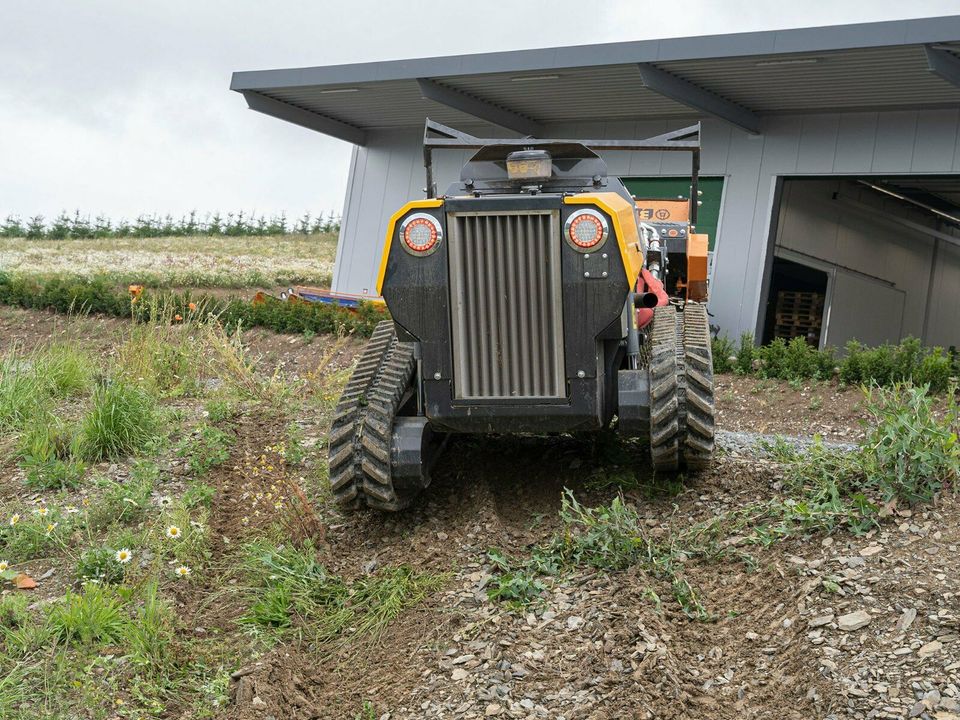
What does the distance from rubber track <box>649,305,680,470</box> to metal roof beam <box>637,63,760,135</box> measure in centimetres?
850

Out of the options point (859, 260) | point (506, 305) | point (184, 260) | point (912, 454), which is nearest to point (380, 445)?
point (506, 305)

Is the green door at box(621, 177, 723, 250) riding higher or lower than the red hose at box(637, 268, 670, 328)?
higher

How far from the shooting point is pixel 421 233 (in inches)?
249

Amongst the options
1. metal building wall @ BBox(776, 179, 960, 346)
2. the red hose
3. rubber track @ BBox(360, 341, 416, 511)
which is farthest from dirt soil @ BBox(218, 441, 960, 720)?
metal building wall @ BBox(776, 179, 960, 346)

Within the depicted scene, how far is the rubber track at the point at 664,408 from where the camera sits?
6.67 metres

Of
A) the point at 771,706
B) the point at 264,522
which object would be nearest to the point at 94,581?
the point at 264,522

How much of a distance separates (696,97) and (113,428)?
32.4ft

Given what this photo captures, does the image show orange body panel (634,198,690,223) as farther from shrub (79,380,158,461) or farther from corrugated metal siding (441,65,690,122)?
shrub (79,380,158,461)

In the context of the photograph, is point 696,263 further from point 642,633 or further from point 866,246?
point 866,246

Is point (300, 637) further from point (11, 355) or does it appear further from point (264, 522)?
point (11, 355)

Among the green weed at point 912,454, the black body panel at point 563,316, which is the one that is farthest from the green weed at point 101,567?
the green weed at point 912,454

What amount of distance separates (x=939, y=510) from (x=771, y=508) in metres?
0.94

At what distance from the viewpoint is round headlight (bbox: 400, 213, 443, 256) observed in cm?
630

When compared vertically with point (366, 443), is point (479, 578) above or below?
below
